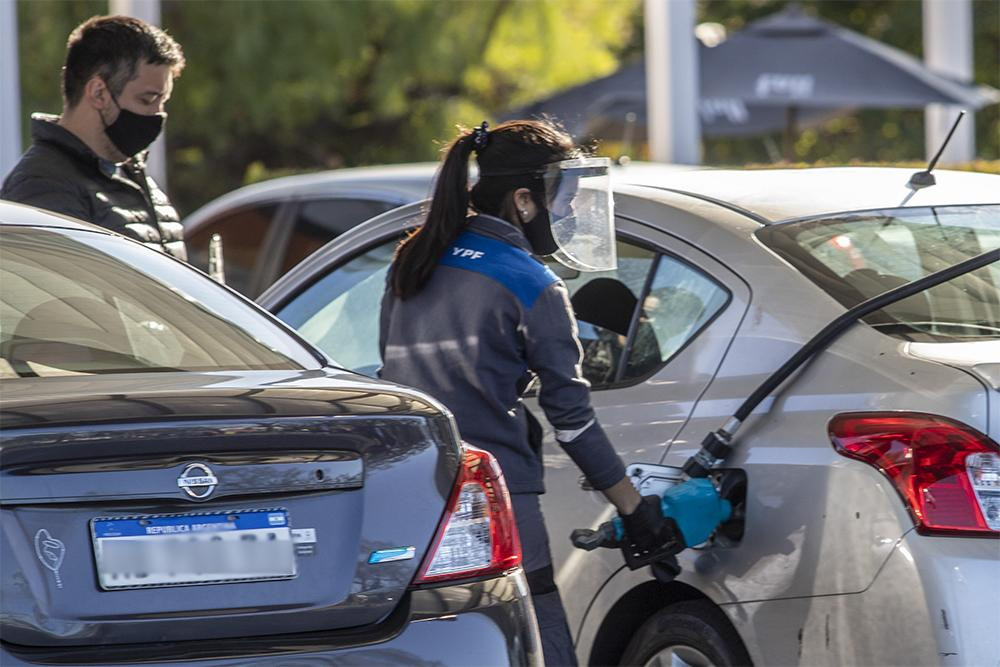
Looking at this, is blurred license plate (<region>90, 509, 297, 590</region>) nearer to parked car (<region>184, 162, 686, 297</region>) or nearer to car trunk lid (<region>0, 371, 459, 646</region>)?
car trunk lid (<region>0, 371, 459, 646</region>)

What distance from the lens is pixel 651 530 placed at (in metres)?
3.62

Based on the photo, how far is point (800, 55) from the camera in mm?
12742

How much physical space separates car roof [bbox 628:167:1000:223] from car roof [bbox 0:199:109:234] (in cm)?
151

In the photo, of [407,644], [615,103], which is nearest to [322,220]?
[407,644]

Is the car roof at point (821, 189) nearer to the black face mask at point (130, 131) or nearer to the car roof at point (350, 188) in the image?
the black face mask at point (130, 131)

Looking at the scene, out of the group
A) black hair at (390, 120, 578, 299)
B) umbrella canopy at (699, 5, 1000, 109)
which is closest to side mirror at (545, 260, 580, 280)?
black hair at (390, 120, 578, 299)

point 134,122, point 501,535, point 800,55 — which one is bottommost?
point 501,535

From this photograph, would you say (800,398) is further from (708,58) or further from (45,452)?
(708,58)

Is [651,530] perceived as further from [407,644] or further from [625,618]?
[407,644]

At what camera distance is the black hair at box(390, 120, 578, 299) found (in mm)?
3762

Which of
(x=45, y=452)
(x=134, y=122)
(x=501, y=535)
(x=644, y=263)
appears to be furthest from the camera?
(x=134, y=122)

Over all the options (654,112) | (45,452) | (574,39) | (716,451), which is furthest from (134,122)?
(574,39)

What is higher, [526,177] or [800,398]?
[526,177]

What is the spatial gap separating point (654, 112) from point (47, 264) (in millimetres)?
7961
